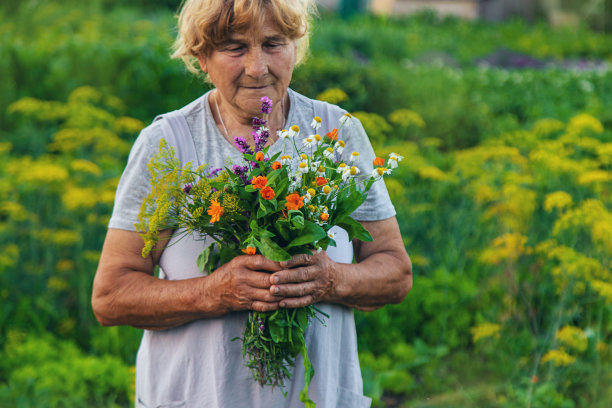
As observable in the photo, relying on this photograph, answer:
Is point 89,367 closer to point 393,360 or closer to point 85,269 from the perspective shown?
point 85,269

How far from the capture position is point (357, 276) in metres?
1.86

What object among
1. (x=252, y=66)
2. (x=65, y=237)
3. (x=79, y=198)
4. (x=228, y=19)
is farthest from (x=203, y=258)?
(x=65, y=237)

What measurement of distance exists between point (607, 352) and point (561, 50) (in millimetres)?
11146

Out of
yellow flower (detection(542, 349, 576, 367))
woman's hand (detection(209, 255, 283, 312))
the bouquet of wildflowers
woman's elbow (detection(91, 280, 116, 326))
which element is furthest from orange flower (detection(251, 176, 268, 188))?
yellow flower (detection(542, 349, 576, 367))

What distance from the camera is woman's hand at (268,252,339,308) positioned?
163cm

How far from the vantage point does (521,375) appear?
3723 millimetres

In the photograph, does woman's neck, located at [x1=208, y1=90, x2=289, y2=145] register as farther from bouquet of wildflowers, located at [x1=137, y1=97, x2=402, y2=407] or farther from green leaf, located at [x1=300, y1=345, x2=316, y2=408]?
green leaf, located at [x1=300, y1=345, x2=316, y2=408]

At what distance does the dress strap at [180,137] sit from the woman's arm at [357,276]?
1.37 feet

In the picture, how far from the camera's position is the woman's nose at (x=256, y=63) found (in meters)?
1.79

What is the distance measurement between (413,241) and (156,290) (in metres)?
3.14

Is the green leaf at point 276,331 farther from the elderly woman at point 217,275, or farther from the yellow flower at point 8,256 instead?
the yellow flower at point 8,256

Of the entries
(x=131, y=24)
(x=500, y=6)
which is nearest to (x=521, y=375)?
(x=131, y=24)

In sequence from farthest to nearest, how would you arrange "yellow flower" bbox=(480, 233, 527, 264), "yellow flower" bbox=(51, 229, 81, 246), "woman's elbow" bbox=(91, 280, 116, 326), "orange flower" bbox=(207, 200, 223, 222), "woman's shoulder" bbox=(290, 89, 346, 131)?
1. "yellow flower" bbox=(51, 229, 81, 246)
2. "yellow flower" bbox=(480, 233, 527, 264)
3. "woman's shoulder" bbox=(290, 89, 346, 131)
4. "woman's elbow" bbox=(91, 280, 116, 326)
5. "orange flower" bbox=(207, 200, 223, 222)

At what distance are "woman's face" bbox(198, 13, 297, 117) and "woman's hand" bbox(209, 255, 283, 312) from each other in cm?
45
